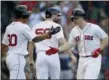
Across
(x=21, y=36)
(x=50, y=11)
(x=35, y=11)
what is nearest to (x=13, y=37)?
(x=21, y=36)

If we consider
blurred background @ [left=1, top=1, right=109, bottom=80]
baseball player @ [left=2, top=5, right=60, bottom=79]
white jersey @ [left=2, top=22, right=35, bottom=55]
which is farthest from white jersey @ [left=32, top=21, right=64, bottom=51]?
blurred background @ [left=1, top=1, right=109, bottom=80]

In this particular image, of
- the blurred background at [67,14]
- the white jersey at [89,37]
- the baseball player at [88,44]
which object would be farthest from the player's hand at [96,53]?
the blurred background at [67,14]

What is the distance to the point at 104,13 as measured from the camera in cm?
2008

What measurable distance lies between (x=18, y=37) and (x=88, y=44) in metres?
1.67

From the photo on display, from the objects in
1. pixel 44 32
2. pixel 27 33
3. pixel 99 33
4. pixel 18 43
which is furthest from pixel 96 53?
pixel 18 43

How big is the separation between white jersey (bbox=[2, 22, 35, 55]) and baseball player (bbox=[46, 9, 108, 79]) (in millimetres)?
741

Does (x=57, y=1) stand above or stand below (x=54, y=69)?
above

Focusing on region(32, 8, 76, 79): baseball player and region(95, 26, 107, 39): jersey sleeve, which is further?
region(32, 8, 76, 79): baseball player

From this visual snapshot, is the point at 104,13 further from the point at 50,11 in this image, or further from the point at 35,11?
the point at 50,11

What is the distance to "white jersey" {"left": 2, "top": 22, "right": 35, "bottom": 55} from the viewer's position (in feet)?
47.2

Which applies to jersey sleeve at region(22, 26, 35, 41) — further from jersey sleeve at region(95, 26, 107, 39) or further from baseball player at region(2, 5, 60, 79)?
jersey sleeve at region(95, 26, 107, 39)

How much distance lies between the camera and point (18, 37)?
47.4ft

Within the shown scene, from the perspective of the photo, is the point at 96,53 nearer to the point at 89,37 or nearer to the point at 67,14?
the point at 89,37

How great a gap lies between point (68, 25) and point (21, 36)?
5.05 meters
